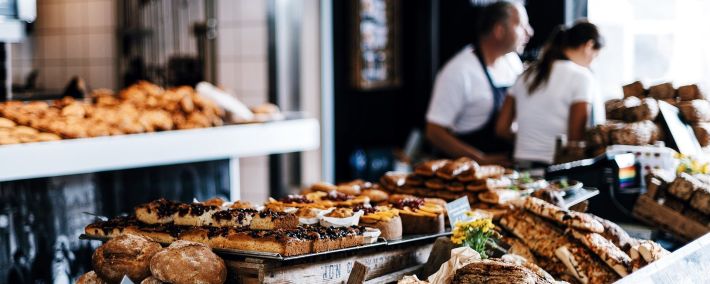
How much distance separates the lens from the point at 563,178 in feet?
12.0

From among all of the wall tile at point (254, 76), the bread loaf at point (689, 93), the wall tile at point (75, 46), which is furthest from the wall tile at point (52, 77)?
the bread loaf at point (689, 93)

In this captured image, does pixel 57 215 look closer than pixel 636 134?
No

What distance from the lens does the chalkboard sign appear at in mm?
4008

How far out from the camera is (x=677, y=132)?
404 cm

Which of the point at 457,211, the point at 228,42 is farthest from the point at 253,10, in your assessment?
the point at 457,211

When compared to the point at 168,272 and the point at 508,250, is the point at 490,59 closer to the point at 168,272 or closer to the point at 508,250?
the point at 508,250

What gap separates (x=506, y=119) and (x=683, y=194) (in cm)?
211

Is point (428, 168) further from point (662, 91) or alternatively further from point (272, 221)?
point (662, 91)

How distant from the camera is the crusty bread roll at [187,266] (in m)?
2.14

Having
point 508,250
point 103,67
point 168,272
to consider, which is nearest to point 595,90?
point 508,250

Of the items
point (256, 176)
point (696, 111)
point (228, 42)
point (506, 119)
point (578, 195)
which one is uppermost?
point (228, 42)

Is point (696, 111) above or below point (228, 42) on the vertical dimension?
below

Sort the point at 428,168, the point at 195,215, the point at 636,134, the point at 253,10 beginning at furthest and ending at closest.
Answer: the point at 253,10 → the point at 636,134 → the point at 428,168 → the point at 195,215

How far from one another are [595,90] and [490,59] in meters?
1.16
